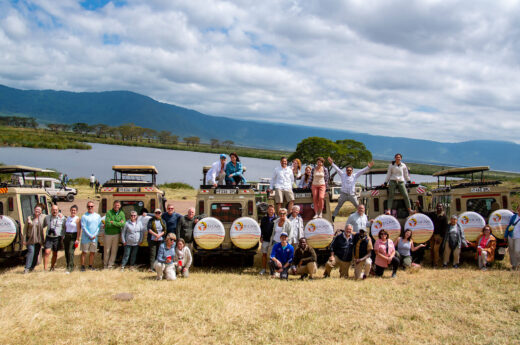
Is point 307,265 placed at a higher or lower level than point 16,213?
lower

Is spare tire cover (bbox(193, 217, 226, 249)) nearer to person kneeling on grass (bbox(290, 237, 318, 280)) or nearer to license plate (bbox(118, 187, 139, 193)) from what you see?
person kneeling on grass (bbox(290, 237, 318, 280))

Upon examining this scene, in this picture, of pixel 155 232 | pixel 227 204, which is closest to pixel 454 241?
pixel 227 204

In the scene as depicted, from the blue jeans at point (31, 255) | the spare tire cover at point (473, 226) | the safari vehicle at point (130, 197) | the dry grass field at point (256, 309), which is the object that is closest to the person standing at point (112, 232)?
the dry grass field at point (256, 309)

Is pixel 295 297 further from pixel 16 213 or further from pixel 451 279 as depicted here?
pixel 16 213

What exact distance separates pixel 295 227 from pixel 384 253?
2154 mm

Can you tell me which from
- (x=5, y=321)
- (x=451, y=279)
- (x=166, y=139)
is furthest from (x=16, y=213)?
(x=166, y=139)

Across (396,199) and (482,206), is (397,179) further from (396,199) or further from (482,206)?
(482,206)

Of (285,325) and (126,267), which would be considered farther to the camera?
(126,267)

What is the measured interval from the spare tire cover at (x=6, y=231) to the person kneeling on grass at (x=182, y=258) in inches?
152

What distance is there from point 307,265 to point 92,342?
4995 millimetres

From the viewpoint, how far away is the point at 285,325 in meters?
6.90

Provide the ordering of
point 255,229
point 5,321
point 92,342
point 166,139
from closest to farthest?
point 92,342, point 5,321, point 255,229, point 166,139

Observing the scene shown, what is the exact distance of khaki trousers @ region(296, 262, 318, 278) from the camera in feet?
31.8

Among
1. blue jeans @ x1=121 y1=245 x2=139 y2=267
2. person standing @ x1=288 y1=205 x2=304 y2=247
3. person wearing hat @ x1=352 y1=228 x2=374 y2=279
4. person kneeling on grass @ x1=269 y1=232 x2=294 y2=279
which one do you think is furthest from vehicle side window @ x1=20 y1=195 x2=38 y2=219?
person wearing hat @ x1=352 y1=228 x2=374 y2=279
